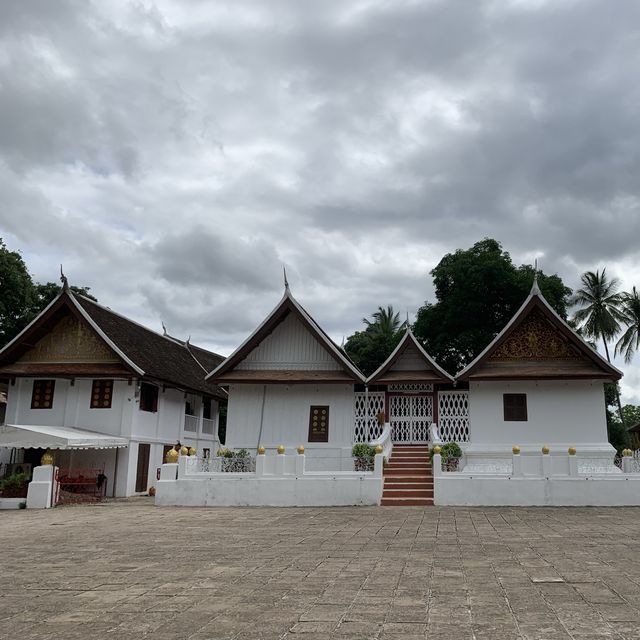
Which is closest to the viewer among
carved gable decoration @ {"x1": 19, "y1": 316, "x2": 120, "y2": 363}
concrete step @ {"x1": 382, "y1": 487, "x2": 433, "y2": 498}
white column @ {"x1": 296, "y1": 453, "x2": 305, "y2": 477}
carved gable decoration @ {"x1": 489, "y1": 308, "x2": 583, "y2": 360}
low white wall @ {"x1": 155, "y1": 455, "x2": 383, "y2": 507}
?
low white wall @ {"x1": 155, "y1": 455, "x2": 383, "y2": 507}

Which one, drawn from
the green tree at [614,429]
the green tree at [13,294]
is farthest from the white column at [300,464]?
the green tree at [614,429]

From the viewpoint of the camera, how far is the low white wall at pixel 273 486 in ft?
48.9

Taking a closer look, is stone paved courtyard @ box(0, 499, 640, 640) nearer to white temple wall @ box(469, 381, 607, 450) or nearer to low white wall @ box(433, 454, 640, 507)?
low white wall @ box(433, 454, 640, 507)

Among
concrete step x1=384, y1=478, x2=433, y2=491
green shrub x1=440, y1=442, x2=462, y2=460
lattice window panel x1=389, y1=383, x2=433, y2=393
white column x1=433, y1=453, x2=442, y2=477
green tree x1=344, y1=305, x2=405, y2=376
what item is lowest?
concrete step x1=384, y1=478, x2=433, y2=491

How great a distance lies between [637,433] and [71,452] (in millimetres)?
38589

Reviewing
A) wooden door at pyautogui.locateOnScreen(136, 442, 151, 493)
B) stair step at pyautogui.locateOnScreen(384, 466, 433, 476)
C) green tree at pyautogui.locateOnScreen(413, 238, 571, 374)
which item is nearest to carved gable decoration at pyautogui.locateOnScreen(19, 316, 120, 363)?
wooden door at pyautogui.locateOnScreen(136, 442, 151, 493)

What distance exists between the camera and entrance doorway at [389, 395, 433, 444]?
19.0 metres

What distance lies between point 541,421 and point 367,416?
497cm

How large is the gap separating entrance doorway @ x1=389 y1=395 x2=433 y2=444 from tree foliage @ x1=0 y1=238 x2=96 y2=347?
55.2ft

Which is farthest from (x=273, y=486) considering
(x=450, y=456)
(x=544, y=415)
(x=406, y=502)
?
(x=544, y=415)

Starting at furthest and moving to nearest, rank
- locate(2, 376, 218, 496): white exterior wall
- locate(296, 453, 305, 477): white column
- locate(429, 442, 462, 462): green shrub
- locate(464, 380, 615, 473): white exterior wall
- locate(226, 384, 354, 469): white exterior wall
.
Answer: locate(2, 376, 218, 496): white exterior wall < locate(226, 384, 354, 469): white exterior wall < locate(464, 380, 615, 473): white exterior wall < locate(429, 442, 462, 462): green shrub < locate(296, 453, 305, 477): white column

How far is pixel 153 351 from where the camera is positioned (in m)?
23.6

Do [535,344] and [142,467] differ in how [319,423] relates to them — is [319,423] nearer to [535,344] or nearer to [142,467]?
[142,467]

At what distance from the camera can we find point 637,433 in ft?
144
